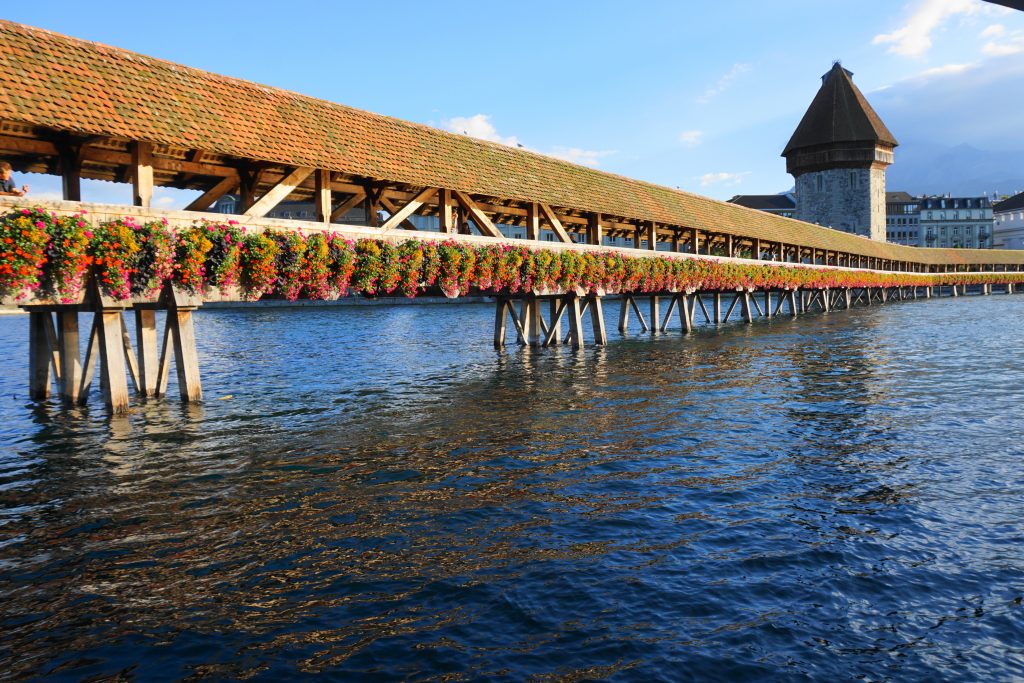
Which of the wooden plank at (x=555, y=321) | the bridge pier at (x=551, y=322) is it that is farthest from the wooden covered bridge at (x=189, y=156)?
the wooden plank at (x=555, y=321)

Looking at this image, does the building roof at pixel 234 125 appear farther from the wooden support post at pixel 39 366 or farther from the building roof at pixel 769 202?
the building roof at pixel 769 202

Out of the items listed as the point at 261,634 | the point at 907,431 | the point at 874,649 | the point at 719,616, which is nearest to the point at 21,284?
the point at 261,634

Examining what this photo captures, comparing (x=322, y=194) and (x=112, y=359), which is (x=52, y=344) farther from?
(x=322, y=194)

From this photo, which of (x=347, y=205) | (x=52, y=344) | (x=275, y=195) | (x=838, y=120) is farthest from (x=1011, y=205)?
(x=52, y=344)

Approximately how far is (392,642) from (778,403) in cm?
1056

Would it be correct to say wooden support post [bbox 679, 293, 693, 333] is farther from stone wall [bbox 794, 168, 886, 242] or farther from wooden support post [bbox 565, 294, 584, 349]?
stone wall [bbox 794, 168, 886, 242]

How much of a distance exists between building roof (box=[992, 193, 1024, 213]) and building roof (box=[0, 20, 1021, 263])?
151038 millimetres

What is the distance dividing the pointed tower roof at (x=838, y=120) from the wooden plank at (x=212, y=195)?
76.3 metres

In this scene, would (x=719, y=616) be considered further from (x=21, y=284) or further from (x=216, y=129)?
(x=216, y=129)

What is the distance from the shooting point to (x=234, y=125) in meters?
15.0

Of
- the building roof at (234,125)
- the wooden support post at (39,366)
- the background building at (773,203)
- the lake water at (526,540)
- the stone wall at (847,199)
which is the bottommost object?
the lake water at (526,540)

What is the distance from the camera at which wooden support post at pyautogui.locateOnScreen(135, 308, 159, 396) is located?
14000 millimetres

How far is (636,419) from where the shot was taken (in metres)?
12.2

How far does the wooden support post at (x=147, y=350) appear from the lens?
551 inches
